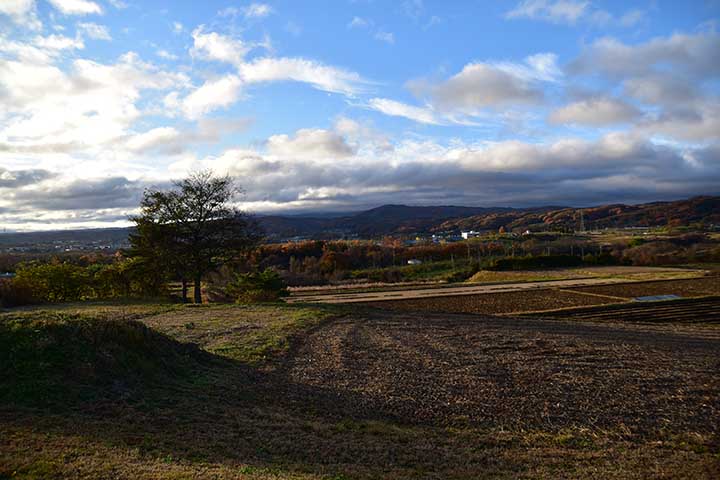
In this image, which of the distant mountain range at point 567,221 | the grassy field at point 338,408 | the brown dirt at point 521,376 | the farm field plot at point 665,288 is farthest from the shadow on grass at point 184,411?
the distant mountain range at point 567,221

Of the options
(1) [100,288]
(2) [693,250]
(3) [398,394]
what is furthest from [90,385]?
(2) [693,250]

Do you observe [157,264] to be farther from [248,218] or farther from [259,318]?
[259,318]

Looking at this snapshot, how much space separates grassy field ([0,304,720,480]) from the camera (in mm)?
6906

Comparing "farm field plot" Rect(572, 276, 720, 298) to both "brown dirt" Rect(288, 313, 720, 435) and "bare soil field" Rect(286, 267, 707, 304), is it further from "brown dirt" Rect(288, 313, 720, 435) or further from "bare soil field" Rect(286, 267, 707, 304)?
"brown dirt" Rect(288, 313, 720, 435)

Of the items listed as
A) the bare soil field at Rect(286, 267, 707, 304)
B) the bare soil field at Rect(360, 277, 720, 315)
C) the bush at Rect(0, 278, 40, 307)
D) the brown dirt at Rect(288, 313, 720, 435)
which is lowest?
the bare soil field at Rect(286, 267, 707, 304)

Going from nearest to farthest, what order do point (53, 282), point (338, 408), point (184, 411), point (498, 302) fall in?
point (184, 411) < point (338, 408) < point (53, 282) < point (498, 302)

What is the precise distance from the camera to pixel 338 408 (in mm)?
10078

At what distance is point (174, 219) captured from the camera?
31250 millimetres

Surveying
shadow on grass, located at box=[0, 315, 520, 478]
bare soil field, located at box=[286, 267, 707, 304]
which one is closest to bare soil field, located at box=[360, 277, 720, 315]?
bare soil field, located at box=[286, 267, 707, 304]

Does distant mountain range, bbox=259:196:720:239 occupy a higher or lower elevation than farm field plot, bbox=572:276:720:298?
higher

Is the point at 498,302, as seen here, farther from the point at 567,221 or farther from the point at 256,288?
the point at 567,221

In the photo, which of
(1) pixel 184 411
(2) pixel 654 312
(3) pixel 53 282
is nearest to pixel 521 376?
(1) pixel 184 411

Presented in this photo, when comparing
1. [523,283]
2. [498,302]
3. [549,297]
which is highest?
[498,302]

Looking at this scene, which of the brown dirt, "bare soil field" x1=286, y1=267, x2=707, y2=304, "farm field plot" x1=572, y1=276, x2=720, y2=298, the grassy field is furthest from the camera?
"bare soil field" x1=286, y1=267, x2=707, y2=304
